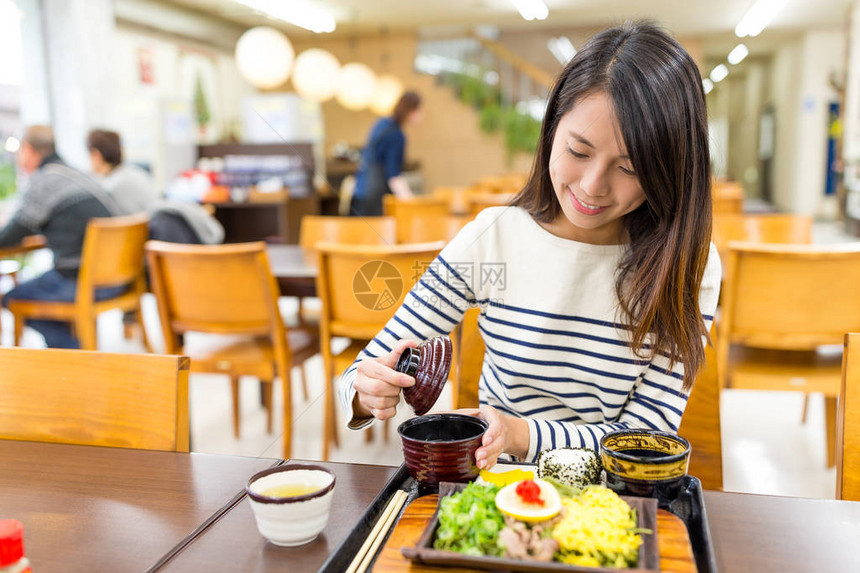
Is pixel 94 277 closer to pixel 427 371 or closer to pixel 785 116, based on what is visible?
pixel 427 371

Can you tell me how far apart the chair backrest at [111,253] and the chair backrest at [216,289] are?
0.92 meters

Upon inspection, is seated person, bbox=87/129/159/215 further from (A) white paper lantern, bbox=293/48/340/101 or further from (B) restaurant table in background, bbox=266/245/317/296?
(A) white paper lantern, bbox=293/48/340/101

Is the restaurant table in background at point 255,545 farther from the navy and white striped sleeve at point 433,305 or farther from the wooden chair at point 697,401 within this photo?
the wooden chair at point 697,401

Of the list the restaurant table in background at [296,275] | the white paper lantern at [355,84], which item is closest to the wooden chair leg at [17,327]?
the restaurant table in background at [296,275]

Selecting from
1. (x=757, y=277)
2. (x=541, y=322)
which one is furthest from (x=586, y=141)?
(x=757, y=277)

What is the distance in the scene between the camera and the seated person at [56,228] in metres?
3.09

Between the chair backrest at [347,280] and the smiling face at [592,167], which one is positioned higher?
the smiling face at [592,167]

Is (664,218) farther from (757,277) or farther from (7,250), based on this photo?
(7,250)

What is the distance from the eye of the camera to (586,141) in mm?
841

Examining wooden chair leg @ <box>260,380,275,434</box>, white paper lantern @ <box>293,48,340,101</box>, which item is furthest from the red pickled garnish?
white paper lantern @ <box>293,48,340,101</box>

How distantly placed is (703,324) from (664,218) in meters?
0.16

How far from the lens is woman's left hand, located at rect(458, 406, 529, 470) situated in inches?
27.6

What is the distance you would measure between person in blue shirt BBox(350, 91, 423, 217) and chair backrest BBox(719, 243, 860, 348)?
2540mm

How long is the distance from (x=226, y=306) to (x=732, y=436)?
1808mm
